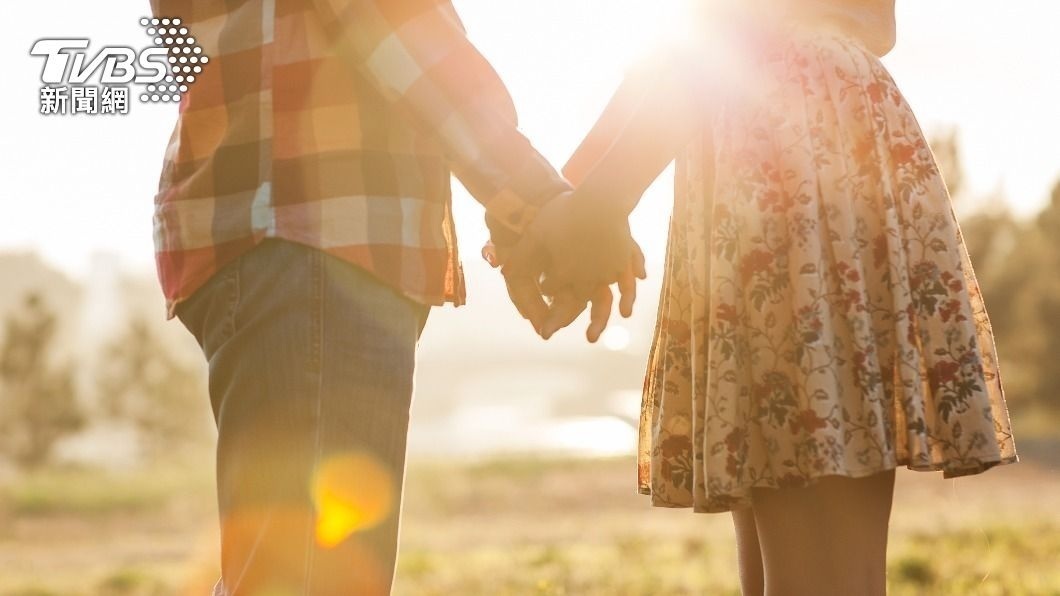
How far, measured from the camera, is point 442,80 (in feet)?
5.05

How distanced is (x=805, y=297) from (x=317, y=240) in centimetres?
82

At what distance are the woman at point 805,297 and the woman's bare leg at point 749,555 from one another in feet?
0.57

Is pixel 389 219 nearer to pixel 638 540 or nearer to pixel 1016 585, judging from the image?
pixel 1016 585

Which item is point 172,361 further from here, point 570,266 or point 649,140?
point 649,140

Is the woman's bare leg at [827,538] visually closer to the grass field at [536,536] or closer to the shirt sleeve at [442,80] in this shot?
the shirt sleeve at [442,80]

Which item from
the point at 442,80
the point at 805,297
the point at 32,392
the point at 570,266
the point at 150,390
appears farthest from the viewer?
the point at 150,390

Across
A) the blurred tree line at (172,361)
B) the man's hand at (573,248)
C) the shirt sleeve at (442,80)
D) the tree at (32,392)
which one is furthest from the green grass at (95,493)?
the shirt sleeve at (442,80)

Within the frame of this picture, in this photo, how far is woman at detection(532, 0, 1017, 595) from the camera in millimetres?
1643

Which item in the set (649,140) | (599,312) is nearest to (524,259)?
(599,312)

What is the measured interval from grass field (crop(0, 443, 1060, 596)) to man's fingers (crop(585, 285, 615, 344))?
2.14m

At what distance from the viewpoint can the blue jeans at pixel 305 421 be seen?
1.43 meters

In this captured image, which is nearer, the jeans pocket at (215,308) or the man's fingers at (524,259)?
the jeans pocket at (215,308)

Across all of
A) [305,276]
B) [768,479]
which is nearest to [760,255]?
[768,479]

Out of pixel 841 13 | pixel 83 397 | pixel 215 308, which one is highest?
pixel 83 397
